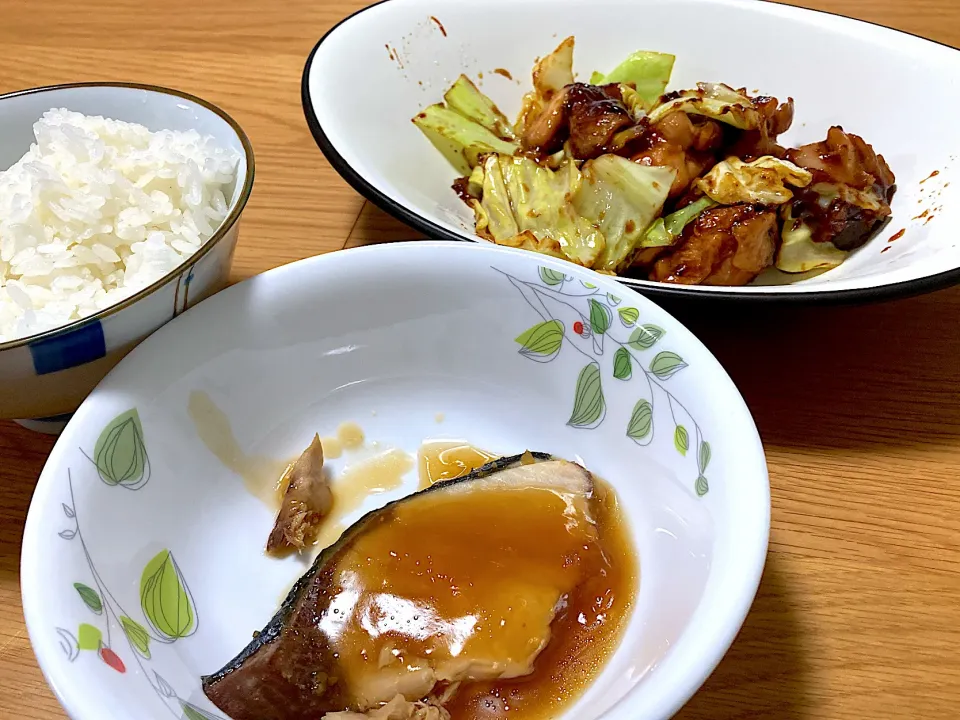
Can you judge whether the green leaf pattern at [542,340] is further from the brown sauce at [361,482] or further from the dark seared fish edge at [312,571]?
the brown sauce at [361,482]

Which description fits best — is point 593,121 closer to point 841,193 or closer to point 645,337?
point 841,193

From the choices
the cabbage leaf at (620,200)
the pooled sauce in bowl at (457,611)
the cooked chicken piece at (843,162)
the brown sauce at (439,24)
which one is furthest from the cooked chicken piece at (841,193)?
the brown sauce at (439,24)

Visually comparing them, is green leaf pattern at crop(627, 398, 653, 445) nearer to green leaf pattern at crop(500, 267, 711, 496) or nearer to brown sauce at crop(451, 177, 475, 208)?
green leaf pattern at crop(500, 267, 711, 496)

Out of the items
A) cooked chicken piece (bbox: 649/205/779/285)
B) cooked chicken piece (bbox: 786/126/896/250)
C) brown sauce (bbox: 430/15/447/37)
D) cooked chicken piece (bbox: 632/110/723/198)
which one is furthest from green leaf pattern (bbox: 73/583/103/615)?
brown sauce (bbox: 430/15/447/37)

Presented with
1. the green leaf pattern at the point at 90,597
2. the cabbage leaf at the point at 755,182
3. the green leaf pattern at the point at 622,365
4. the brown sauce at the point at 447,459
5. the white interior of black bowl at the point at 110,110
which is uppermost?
the white interior of black bowl at the point at 110,110

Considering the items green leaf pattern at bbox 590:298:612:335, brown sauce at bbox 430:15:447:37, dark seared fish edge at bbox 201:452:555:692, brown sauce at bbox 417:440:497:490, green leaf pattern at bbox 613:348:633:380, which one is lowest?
brown sauce at bbox 417:440:497:490
